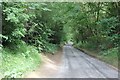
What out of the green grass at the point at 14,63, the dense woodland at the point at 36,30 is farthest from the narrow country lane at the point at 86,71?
the green grass at the point at 14,63

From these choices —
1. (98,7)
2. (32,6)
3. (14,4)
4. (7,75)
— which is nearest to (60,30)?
(98,7)

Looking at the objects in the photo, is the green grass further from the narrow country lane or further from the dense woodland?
the narrow country lane

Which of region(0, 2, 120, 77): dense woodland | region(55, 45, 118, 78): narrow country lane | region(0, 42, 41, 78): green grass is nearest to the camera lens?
region(0, 42, 41, 78): green grass

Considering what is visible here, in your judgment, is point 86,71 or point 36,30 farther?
point 36,30

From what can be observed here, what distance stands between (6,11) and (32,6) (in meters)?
3.90

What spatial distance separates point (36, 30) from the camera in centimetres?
2602

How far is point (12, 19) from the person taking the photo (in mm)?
14141

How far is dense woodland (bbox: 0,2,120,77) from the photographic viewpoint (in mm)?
14414

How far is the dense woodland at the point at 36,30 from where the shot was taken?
47.3 feet

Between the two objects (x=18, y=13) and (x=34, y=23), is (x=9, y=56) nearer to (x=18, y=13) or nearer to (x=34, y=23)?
(x=18, y=13)

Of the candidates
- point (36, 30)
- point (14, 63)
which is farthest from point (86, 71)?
point (36, 30)

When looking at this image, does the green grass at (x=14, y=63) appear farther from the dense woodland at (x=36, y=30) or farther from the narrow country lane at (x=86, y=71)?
the narrow country lane at (x=86, y=71)

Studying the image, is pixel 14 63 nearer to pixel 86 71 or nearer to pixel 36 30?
pixel 86 71


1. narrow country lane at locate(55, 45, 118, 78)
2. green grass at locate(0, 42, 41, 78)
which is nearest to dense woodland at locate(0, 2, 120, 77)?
green grass at locate(0, 42, 41, 78)
